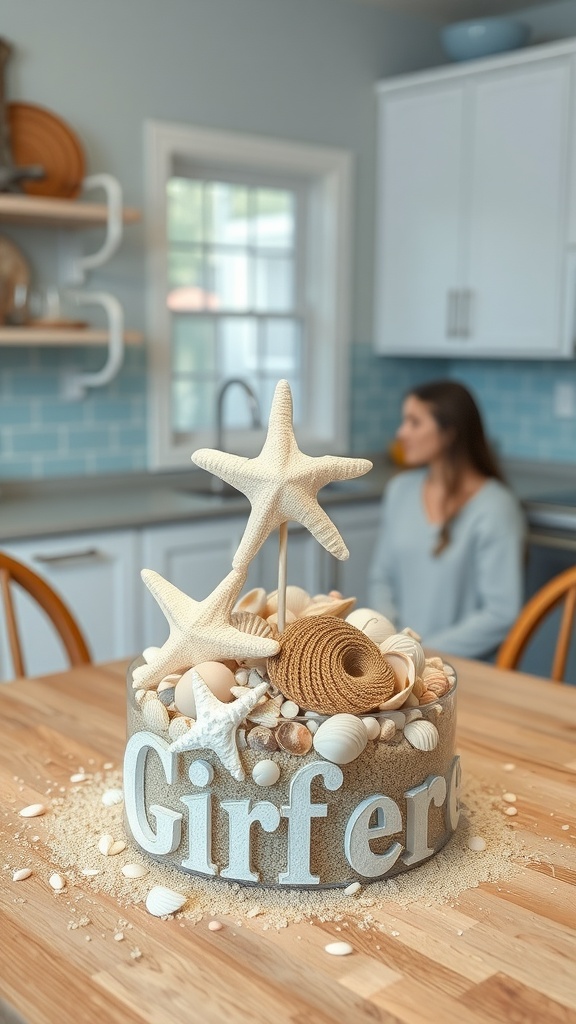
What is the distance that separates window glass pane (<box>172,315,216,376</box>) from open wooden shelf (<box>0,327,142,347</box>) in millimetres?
539

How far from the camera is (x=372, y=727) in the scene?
0.96 metres

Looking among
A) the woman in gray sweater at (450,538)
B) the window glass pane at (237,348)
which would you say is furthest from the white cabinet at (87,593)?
the window glass pane at (237,348)

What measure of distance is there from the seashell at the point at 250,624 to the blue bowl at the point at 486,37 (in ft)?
11.0

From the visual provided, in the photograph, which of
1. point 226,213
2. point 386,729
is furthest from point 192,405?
point 386,729

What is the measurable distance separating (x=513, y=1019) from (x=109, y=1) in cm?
331

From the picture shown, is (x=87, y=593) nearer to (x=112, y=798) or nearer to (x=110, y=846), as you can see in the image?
(x=112, y=798)

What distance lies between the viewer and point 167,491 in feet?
11.6

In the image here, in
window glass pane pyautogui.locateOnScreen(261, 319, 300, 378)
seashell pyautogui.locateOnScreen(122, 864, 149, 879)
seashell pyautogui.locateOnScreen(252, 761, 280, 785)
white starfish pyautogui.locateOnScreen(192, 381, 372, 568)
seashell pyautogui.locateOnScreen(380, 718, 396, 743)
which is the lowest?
seashell pyautogui.locateOnScreen(122, 864, 149, 879)

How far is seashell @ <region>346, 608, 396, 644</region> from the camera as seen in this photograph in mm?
1126

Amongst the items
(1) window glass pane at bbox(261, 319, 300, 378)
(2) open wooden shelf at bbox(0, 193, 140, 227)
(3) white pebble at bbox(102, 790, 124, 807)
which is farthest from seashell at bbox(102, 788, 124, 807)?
(1) window glass pane at bbox(261, 319, 300, 378)

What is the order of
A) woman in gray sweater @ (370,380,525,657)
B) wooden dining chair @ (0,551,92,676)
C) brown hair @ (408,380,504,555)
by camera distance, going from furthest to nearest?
brown hair @ (408,380,504,555), woman in gray sweater @ (370,380,525,657), wooden dining chair @ (0,551,92,676)

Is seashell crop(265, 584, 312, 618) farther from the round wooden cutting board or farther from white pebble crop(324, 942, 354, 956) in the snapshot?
the round wooden cutting board

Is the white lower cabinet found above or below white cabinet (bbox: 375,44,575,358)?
below

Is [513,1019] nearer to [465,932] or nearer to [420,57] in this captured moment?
[465,932]
